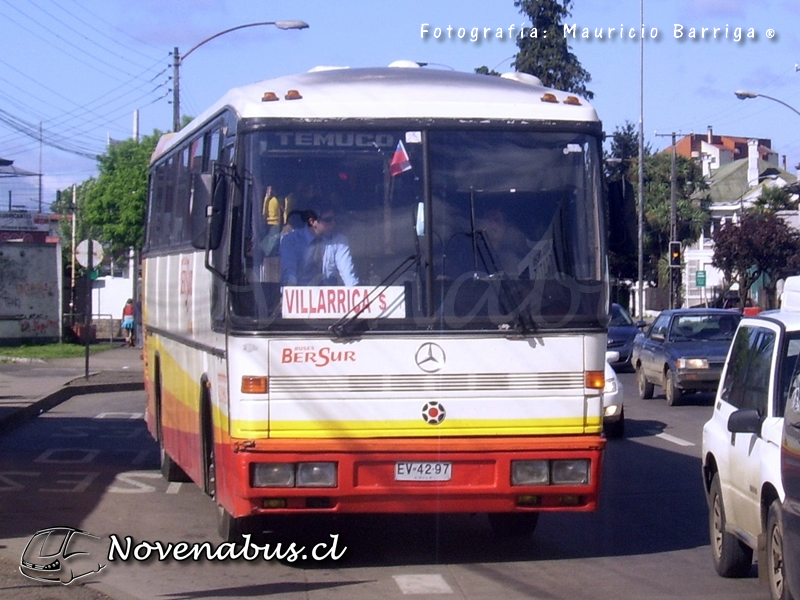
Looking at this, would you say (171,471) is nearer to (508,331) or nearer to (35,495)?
(35,495)

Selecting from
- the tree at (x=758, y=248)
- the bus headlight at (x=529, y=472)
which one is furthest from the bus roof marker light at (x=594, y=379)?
the tree at (x=758, y=248)

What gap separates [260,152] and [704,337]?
16340mm

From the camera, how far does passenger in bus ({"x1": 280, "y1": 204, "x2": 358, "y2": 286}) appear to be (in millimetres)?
8250

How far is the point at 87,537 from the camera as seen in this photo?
9984 millimetres

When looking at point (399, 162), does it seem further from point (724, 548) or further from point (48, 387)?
point (48, 387)

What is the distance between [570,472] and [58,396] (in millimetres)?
16625

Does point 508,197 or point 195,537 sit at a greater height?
Result: point 508,197

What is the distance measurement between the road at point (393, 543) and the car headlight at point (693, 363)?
6595 mm

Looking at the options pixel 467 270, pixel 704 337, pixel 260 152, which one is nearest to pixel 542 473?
pixel 467 270

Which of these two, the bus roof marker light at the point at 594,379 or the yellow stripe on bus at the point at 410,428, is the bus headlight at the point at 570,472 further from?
the bus roof marker light at the point at 594,379

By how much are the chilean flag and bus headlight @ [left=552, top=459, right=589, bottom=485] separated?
2.17 m

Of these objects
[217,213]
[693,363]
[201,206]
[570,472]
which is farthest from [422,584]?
[693,363]

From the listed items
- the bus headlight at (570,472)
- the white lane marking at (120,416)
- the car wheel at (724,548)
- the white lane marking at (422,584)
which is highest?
the bus headlight at (570,472)

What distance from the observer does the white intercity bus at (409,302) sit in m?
8.22
